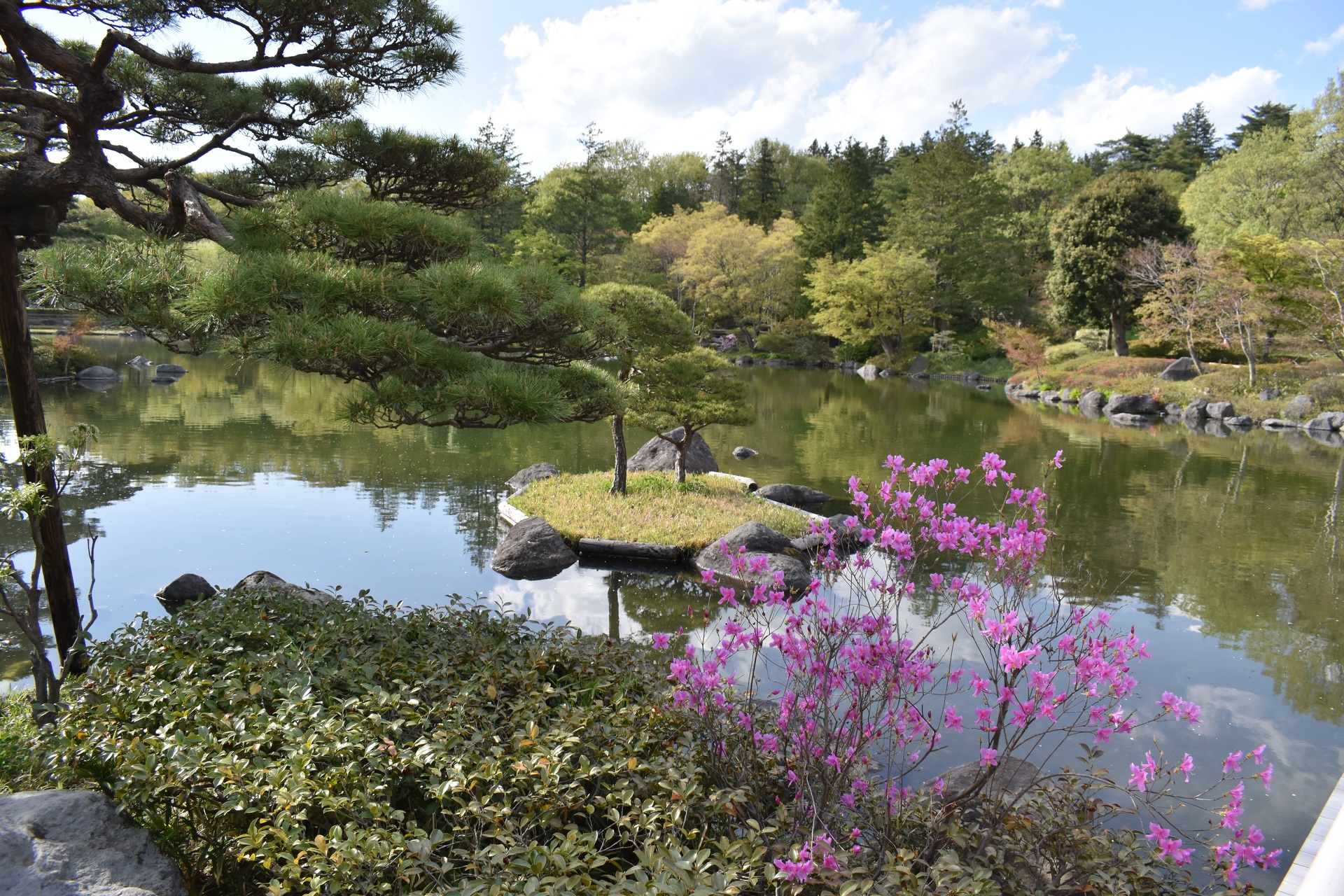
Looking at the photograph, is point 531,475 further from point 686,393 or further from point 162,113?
point 162,113

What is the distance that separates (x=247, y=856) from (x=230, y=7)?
14.1 feet

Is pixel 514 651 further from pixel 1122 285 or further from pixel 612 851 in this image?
pixel 1122 285

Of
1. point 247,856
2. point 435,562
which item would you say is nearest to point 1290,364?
point 435,562

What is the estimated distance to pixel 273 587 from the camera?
5531 millimetres

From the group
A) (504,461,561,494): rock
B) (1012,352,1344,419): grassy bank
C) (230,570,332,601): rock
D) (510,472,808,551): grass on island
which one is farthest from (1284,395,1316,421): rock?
(230,570,332,601): rock

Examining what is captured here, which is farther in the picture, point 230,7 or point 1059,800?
point 230,7

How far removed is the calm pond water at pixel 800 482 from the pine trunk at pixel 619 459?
188 centimetres

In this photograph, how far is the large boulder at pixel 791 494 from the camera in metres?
11.9

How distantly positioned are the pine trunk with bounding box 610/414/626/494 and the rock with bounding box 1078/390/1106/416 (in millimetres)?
19775

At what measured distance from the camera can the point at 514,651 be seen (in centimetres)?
423

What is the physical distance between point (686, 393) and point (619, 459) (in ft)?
4.25

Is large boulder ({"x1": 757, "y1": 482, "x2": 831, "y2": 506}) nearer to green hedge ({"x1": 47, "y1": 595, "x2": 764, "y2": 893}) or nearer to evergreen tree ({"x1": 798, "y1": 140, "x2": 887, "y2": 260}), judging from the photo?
green hedge ({"x1": 47, "y1": 595, "x2": 764, "y2": 893})

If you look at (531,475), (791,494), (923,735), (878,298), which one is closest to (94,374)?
(531,475)

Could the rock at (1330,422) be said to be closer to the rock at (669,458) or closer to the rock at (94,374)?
the rock at (669,458)
